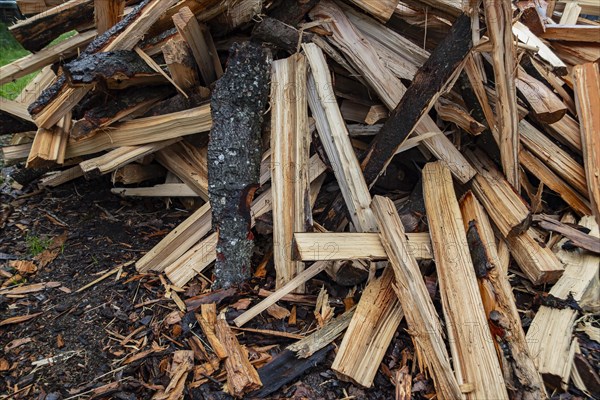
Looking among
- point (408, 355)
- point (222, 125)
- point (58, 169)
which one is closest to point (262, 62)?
point (222, 125)

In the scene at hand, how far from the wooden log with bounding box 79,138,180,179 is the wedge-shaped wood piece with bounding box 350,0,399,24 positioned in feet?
4.49

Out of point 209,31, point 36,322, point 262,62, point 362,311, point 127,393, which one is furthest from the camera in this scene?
point 209,31

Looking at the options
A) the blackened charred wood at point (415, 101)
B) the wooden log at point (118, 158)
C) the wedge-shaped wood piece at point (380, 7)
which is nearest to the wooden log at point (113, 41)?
the wooden log at point (118, 158)

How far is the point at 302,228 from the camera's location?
2381 millimetres

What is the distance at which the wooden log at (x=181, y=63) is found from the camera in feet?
8.32

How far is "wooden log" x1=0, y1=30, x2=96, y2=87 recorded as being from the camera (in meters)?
2.98

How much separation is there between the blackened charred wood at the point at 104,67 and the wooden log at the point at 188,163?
53 cm

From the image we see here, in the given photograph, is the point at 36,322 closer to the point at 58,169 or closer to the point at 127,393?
the point at 127,393

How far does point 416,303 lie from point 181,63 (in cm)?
180

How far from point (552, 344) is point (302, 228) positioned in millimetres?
1244

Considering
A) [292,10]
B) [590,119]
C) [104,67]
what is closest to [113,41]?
[104,67]

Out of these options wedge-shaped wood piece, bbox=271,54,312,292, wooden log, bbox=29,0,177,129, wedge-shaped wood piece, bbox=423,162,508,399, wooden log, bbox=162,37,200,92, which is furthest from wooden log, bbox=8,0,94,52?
wedge-shaped wood piece, bbox=423,162,508,399

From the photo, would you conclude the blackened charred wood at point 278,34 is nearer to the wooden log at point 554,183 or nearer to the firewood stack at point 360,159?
the firewood stack at point 360,159

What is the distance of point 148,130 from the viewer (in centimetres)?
280
